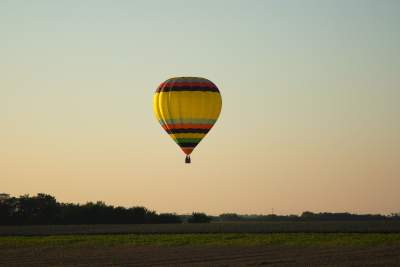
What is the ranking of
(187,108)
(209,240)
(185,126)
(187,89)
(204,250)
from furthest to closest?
1. (185,126)
2. (187,89)
3. (187,108)
4. (209,240)
5. (204,250)

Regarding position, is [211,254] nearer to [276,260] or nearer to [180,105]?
[276,260]

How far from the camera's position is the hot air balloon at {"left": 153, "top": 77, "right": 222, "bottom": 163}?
213 ft

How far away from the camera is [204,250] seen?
52.9 metres

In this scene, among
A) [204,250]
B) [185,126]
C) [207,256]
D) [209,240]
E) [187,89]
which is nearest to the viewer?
[207,256]

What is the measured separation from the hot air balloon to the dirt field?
413 inches

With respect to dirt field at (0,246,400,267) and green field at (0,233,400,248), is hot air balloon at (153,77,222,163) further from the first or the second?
dirt field at (0,246,400,267)

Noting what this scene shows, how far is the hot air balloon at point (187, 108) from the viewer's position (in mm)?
64938

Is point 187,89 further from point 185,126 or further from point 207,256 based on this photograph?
point 207,256

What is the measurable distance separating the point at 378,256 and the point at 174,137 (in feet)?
77.2

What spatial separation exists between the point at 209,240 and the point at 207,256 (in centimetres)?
1405

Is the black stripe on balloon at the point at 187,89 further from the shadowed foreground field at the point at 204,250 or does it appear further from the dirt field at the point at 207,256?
the dirt field at the point at 207,256

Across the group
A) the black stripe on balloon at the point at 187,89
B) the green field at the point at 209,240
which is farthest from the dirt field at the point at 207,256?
the black stripe on balloon at the point at 187,89

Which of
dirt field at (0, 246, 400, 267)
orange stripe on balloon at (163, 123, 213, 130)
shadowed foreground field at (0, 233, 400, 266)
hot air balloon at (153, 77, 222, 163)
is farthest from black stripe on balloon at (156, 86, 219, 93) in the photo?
dirt field at (0, 246, 400, 267)

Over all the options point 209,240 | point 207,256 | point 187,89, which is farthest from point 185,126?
point 207,256
